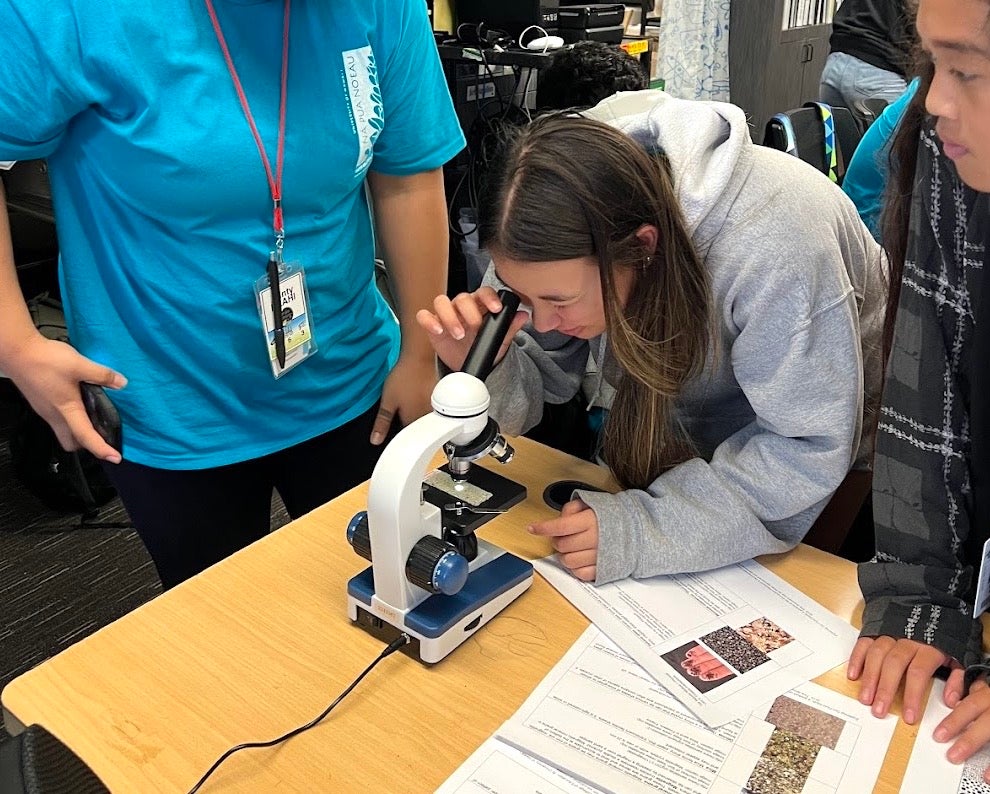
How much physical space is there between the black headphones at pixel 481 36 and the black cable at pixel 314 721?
2113 millimetres

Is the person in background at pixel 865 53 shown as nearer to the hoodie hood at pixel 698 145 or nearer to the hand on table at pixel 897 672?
the hoodie hood at pixel 698 145

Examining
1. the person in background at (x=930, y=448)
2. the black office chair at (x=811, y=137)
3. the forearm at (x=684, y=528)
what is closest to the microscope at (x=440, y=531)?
the forearm at (x=684, y=528)

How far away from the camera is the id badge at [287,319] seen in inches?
43.8

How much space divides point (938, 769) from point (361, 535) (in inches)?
22.9

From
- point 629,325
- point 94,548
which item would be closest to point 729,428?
point 629,325

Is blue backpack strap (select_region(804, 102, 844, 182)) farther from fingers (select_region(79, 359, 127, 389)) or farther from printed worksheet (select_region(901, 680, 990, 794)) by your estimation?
fingers (select_region(79, 359, 127, 389))

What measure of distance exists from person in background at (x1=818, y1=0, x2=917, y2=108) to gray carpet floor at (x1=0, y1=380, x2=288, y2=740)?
231 centimetres

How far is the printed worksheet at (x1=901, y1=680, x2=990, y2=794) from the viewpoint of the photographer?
2.58 ft

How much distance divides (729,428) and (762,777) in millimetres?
533

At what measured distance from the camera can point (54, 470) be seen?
238 cm

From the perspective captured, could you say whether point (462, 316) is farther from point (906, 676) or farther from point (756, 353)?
point (906, 676)

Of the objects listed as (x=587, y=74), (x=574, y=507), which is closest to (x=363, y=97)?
(x=574, y=507)

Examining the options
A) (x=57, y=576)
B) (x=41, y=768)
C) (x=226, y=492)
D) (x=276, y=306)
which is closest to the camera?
(x=41, y=768)

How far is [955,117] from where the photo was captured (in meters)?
0.74
